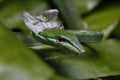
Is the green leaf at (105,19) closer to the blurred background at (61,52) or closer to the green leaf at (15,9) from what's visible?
the blurred background at (61,52)

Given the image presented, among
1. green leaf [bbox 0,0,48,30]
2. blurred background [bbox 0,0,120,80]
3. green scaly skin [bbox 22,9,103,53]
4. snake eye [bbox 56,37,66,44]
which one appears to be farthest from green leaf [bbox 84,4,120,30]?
snake eye [bbox 56,37,66,44]

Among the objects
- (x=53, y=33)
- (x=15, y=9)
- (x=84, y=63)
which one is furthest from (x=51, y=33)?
(x=15, y=9)

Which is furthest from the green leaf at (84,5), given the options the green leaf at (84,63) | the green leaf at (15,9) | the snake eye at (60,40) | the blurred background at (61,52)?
the snake eye at (60,40)

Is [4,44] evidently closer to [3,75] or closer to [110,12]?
[3,75]

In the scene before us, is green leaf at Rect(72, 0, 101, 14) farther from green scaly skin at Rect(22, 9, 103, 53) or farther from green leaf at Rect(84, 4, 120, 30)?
green scaly skin at Rect(22, 9, 103, 53)

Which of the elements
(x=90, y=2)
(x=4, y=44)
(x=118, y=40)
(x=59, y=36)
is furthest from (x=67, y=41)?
(x=90, y=2)

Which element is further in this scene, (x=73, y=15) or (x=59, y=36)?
(x=73, y=15)

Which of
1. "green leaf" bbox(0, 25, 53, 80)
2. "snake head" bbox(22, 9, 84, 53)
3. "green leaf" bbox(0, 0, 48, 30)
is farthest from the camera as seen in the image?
"green leaf" bbox(0, 0, 48, 30)
